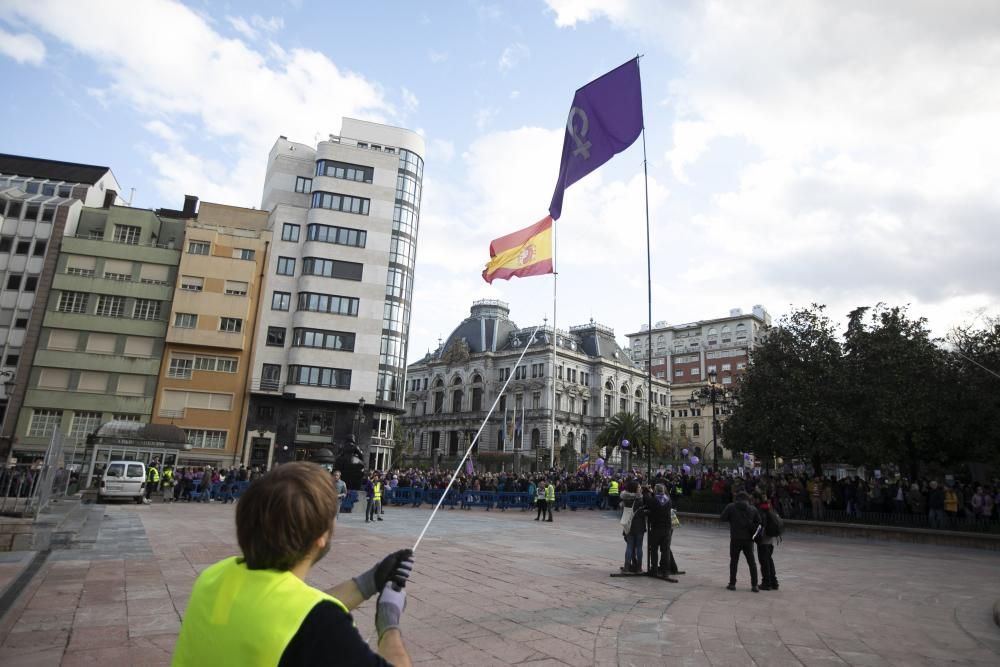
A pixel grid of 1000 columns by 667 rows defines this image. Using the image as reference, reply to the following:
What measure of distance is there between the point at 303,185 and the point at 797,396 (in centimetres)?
4099

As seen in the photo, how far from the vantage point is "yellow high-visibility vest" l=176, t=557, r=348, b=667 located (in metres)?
1.67

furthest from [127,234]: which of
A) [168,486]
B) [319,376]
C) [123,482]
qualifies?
[123,482]

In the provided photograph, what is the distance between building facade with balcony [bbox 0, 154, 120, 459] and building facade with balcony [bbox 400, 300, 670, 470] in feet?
148

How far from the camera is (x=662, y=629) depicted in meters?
7.13

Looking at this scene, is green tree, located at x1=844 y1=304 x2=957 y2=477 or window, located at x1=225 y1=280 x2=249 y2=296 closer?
green tree, located at x1=844 y1=304 x2=957 y2=477

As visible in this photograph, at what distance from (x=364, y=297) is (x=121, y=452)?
1902 centimetres

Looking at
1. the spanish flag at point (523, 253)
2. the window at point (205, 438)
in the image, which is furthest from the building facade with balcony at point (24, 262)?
the spanish flag at point (523, 253)

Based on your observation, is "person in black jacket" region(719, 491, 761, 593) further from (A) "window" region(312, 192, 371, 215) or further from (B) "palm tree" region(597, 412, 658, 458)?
(B) "palm tree" region(597, 412, 658, 458)

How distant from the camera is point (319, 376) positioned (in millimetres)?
43719

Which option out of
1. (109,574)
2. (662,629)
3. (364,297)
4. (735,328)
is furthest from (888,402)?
(735,328)

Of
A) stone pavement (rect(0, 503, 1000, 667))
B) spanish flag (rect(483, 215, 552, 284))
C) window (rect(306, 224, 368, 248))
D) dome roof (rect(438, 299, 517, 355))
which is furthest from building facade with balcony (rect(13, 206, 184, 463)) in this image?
dome roof (rect(438, 299, 517, 355))

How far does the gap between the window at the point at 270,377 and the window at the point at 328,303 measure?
485cm

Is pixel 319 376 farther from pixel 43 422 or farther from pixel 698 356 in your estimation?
pixel 698 356

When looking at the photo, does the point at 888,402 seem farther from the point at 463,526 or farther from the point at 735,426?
the point at 463,526
